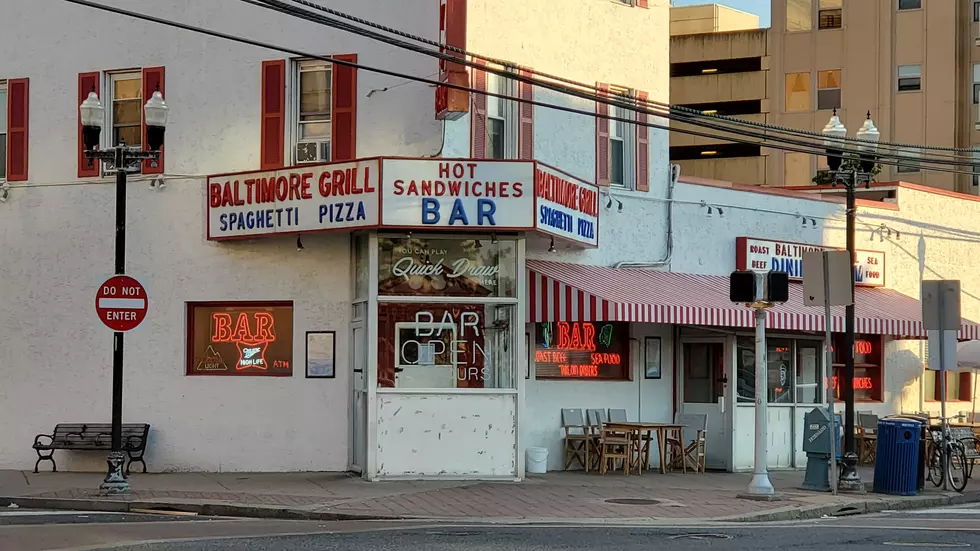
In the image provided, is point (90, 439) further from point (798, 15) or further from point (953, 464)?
point (798, 15)

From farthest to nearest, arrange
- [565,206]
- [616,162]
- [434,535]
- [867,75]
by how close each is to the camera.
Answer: [867,75] < [616,162] < [565,206] < [434,535]

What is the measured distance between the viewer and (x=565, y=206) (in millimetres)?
19672

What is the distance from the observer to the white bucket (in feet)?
67.8

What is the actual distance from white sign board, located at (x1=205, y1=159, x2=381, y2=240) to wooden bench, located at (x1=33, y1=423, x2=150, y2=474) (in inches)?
121

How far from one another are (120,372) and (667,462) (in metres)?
8.61

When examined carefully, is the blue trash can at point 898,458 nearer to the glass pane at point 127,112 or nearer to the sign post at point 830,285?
the sign post at point 830,285

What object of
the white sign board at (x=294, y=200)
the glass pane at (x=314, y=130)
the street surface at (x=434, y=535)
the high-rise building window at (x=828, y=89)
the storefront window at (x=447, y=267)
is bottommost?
the street surface at (x=434, y=535)

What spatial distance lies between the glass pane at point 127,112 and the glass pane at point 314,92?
2.60 m

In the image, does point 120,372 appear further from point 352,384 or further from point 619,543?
point 619,543

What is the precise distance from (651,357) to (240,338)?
21.4ft

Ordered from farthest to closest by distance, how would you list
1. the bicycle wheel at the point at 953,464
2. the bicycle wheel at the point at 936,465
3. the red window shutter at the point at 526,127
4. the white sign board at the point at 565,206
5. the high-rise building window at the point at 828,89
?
the high-rise building window at the point at 828,89 → the red window shutter at the point at 526,127 → the bicycle wheel at the point at 936,465 → the bicycle wheel at the point at 953,464 → the white sign board at the point at 565,206

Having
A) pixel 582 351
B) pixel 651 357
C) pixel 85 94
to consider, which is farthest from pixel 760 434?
pixel 85 94

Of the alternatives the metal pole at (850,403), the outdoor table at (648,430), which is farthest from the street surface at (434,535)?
the outdoor table at (648,430)

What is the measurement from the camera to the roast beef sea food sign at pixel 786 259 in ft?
79.0
